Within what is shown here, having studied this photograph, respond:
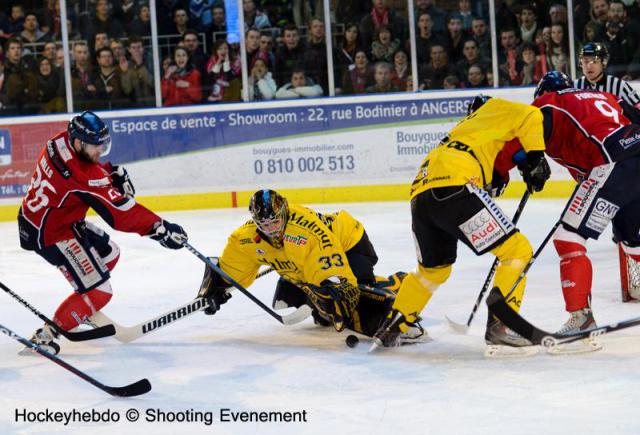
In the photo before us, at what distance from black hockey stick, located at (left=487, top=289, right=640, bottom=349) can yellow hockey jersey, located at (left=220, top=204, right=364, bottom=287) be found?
687mm

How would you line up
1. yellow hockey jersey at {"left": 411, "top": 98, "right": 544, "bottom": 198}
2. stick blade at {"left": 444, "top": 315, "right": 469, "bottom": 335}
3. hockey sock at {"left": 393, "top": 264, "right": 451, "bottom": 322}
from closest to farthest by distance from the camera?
yellow hockey jersey at {"left": 411, "top": 98, "right": 544, "bottom": 198}
hockey sock at {"left": 393, "top": 264, "right": 451, "bottom": 322}
stick blade at {"left": 444, "top": 315, "right": 469, "bottom": 335}

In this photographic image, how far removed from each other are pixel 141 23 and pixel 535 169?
235 inches

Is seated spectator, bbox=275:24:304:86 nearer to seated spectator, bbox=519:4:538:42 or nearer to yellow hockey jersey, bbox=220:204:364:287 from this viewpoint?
seated spectator, bbox=519:4:538:42

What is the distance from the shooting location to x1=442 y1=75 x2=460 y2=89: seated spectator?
8750mm

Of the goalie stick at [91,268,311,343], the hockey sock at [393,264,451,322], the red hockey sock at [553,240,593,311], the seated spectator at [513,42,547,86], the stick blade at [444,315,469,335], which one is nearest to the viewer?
the red hockey sock at [553,240,593,311]

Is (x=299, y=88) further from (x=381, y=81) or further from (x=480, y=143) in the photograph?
(x=480, y=143)

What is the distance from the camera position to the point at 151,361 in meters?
4.06

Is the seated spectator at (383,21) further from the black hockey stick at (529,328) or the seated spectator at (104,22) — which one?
the black hockey stick at (529,328)

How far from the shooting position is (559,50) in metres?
8.73

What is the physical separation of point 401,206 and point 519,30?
199 cm

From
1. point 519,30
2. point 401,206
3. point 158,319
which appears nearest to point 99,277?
point 158,319

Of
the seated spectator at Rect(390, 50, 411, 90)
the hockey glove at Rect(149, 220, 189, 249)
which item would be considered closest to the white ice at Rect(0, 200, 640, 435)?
the hockey glove at Rect(149, 220, 189, 249)

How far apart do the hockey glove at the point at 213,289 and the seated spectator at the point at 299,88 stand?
15.3 ft

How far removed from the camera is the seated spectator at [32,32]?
906 cm
